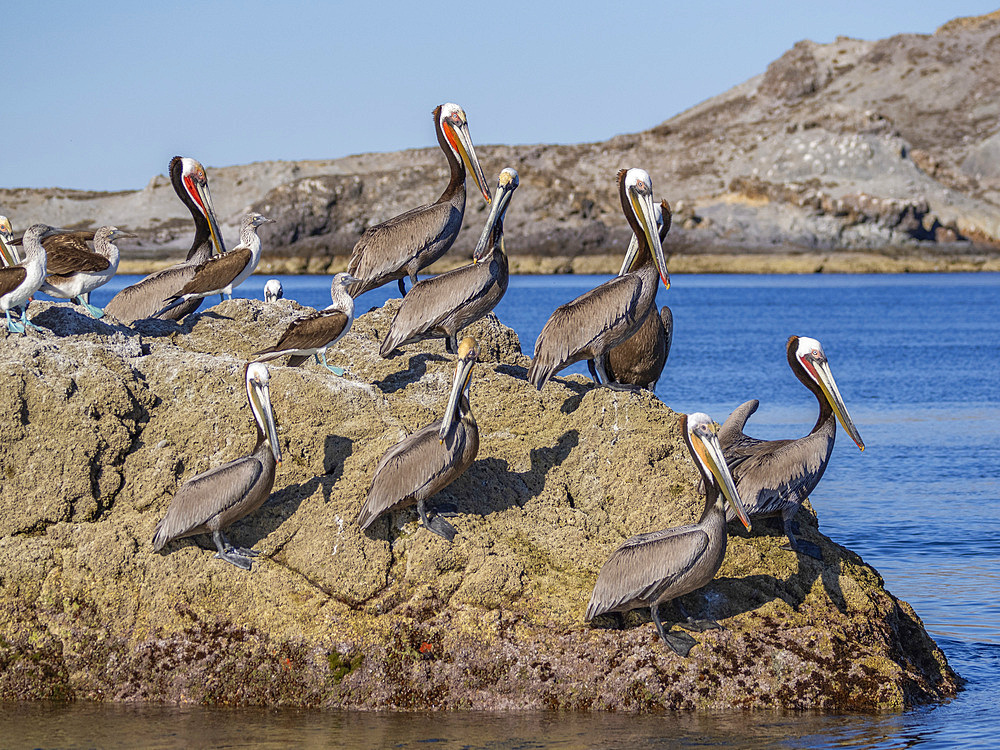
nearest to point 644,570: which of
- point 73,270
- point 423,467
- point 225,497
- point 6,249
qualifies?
point 423,467

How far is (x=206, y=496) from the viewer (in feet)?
22.9

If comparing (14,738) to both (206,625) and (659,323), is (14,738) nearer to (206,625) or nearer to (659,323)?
(206,625)

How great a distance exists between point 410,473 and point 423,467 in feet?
0.26

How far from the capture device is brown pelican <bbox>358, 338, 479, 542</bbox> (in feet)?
23.2

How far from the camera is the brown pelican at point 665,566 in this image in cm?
669

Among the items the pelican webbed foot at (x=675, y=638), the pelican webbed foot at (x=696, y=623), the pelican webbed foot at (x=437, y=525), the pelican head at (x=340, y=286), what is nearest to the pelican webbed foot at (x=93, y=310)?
the pelican head at (x=340, y=286)

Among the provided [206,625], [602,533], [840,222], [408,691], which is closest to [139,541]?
[206,625]

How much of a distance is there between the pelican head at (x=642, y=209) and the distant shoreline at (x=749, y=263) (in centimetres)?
7507

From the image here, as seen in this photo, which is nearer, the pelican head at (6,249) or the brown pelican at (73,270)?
the brown pelican at (73,270)

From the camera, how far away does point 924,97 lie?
461 feet

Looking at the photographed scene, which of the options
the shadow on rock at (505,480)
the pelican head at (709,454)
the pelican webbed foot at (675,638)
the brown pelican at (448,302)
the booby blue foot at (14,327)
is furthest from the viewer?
the brown pelican at (448,302)

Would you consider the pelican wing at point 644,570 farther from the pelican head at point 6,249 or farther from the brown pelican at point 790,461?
the pelican head at point 6,249

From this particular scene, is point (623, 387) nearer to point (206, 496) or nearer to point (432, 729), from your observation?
point (432, 729)

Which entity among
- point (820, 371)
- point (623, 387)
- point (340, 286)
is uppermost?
point (340, 286)
